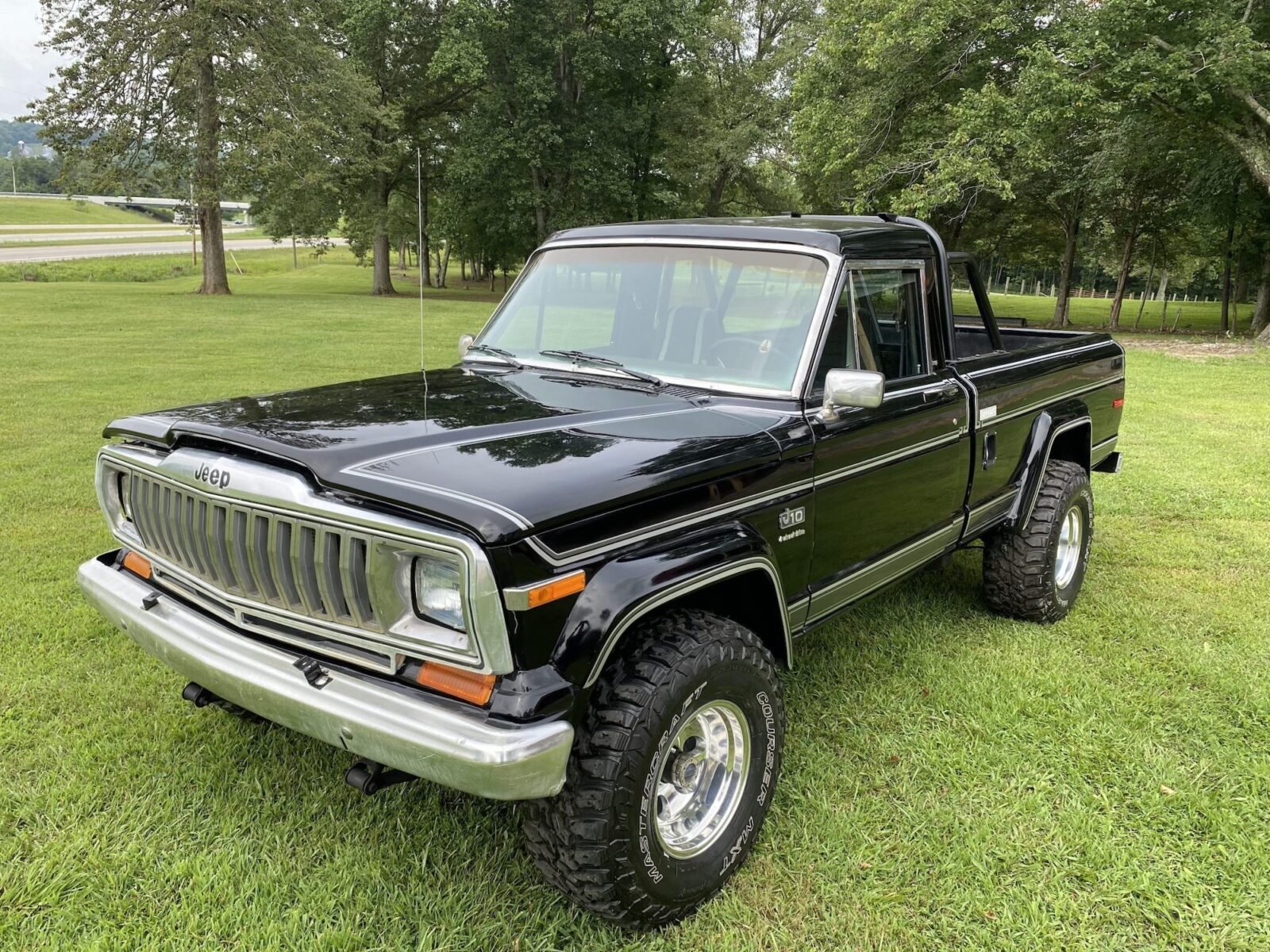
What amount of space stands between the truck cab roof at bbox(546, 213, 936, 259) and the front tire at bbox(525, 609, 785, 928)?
163 centimetres

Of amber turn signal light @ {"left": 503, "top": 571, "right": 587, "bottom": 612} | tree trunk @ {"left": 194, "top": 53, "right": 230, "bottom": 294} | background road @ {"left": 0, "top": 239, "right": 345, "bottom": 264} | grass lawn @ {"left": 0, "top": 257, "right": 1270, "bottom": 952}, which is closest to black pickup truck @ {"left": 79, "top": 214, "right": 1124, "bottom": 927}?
amber turn signal light @ {"left": 503, "top": 571, "right": 587, "bottom": 612}

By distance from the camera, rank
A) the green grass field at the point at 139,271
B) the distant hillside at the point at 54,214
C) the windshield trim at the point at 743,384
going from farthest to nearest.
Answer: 1. the distant hillside at the point at 54,214
2. the green grass field at the point at 139,271
3. the windshield trim at the point at 743,384

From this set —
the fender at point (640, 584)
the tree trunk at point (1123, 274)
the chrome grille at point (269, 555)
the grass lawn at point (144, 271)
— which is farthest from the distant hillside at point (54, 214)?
the fender at point (640, 584)

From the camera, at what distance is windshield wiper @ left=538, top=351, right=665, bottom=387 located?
10.8ft

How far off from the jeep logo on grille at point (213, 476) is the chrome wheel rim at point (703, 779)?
1.48 m

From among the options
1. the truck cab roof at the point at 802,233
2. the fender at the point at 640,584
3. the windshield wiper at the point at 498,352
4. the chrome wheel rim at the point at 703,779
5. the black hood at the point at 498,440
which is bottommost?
the chrome wheel rim at the point at 703,779

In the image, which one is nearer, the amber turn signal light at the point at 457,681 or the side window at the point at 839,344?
the amber turn signal light at the point at 457,681

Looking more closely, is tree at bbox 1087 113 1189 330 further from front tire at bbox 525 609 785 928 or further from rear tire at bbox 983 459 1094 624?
front tire at bbox 525 609 785 928

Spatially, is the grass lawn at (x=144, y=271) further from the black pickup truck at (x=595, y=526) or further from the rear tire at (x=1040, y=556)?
the black pickup truck at (x=595, y=526)

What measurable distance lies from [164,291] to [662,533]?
31.8 m

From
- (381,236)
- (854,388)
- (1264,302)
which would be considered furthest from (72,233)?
(854,388)

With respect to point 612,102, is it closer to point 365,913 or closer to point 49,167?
point 365,913

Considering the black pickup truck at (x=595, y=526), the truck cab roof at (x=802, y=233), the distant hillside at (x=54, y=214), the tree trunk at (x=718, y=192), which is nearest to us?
the black pickup truck at (x=595, y=526)

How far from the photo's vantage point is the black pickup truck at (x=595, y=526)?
206 centimetres
